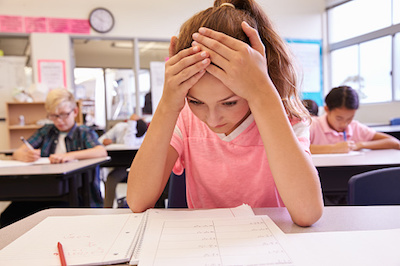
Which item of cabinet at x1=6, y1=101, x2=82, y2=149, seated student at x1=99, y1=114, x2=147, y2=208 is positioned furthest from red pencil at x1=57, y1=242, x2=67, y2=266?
cabinet at x1=6, y1=101, x2=82, y2=149

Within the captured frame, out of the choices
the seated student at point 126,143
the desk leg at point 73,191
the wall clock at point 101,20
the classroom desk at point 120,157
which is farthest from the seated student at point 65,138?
the wall clock at point 101,20

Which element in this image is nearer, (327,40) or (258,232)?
(258,232)

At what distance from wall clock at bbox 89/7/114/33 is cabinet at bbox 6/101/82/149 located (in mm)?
1318

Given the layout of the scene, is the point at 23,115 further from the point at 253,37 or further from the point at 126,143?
the point at 253,37

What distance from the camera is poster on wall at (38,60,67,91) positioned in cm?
400

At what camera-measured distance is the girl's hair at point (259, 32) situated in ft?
2.15

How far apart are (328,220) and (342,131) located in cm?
166

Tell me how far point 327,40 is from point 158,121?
519 centimetres

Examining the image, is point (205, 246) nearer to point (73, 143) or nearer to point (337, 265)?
point (337, 265)

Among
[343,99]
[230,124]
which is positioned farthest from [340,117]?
[230,124]

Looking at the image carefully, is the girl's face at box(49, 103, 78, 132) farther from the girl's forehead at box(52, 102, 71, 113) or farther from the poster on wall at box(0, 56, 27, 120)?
the poster on wall at box(0, 56, 27, 120)

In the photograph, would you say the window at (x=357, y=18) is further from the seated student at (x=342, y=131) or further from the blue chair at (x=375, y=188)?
the blue chair at (x=375, y=188)

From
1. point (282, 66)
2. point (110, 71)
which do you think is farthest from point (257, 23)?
point (110, 71)

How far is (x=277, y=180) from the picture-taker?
61cm
